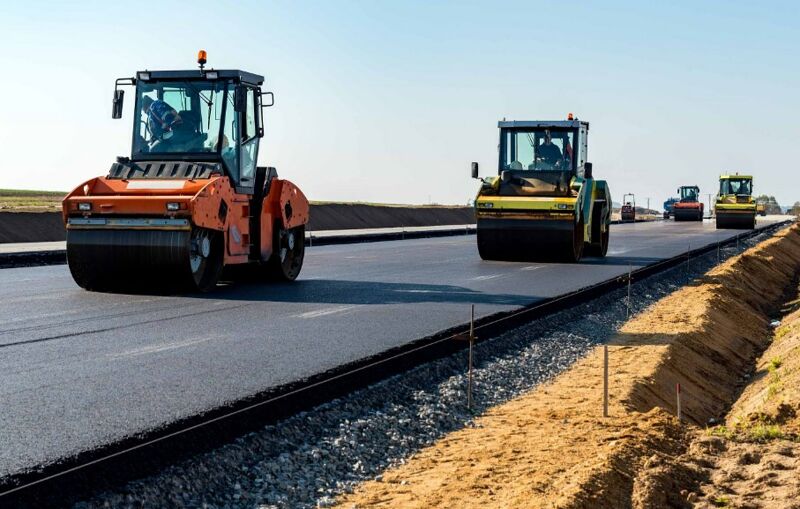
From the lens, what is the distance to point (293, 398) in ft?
24.5

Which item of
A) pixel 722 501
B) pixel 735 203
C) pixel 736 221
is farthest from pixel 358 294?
pixel 735 203

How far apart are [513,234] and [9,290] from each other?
10.7m

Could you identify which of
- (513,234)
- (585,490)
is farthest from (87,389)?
(513,234)

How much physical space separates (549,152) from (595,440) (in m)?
15.9

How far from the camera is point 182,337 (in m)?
10.3

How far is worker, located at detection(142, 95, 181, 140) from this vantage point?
15122 millimetres

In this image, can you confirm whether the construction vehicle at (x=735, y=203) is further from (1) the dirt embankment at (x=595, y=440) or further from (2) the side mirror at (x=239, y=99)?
(2) the side mirror at (x=239, y=99)

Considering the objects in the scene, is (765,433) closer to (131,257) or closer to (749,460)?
(749,460)

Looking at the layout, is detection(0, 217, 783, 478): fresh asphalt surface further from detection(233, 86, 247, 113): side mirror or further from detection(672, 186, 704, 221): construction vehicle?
detection(672, 186, 704, 221): construction vehicle

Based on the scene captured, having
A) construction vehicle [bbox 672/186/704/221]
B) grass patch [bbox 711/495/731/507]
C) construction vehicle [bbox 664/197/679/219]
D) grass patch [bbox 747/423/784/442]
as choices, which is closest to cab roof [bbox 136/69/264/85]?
grass patch [bbox 747/423/784/442]

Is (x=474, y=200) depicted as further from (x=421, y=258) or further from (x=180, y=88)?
(x=180, y=88)

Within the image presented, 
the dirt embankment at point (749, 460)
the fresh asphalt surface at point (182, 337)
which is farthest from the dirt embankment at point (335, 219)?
the dirt embankment at point (749, 460)

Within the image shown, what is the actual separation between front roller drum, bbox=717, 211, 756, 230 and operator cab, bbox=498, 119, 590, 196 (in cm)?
3305

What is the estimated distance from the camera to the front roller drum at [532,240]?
21516 millimetres
